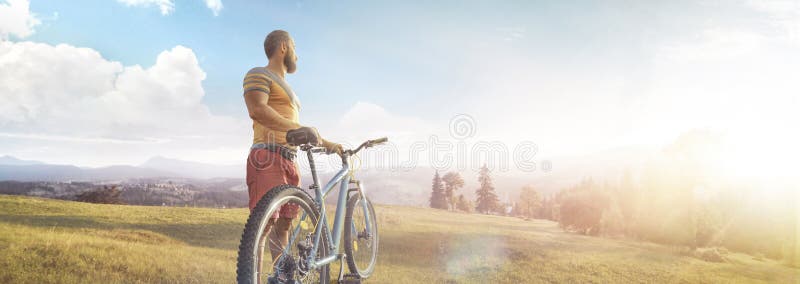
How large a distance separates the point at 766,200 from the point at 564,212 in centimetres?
2274

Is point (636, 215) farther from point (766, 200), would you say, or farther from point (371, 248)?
point (371, 248)

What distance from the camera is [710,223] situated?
44.1 metres

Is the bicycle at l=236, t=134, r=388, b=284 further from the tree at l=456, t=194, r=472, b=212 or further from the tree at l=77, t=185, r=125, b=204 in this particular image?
the tree at l=456, t=194, r=472, b=212

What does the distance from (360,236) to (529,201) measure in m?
109

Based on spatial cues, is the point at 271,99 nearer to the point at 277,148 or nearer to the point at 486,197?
the point at 277,148

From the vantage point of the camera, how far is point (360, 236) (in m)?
6.96

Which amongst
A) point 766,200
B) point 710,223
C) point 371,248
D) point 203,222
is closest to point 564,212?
point 710,223

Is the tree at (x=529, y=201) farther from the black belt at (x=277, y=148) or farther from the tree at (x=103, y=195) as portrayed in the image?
the black belt at (x=277, y=148)

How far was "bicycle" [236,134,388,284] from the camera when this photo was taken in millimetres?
3393

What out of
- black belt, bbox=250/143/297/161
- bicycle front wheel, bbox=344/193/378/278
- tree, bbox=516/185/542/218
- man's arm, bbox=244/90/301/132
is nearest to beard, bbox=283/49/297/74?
man's arm, bbox=244/90/301/132

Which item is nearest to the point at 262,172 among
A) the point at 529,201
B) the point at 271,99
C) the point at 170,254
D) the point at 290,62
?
the point at 271,99

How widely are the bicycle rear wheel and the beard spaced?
159 cm

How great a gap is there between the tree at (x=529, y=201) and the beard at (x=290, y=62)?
360 ft

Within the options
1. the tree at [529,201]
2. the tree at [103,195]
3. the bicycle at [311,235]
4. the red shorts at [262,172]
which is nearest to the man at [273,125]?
the red shorts at [262,172]
